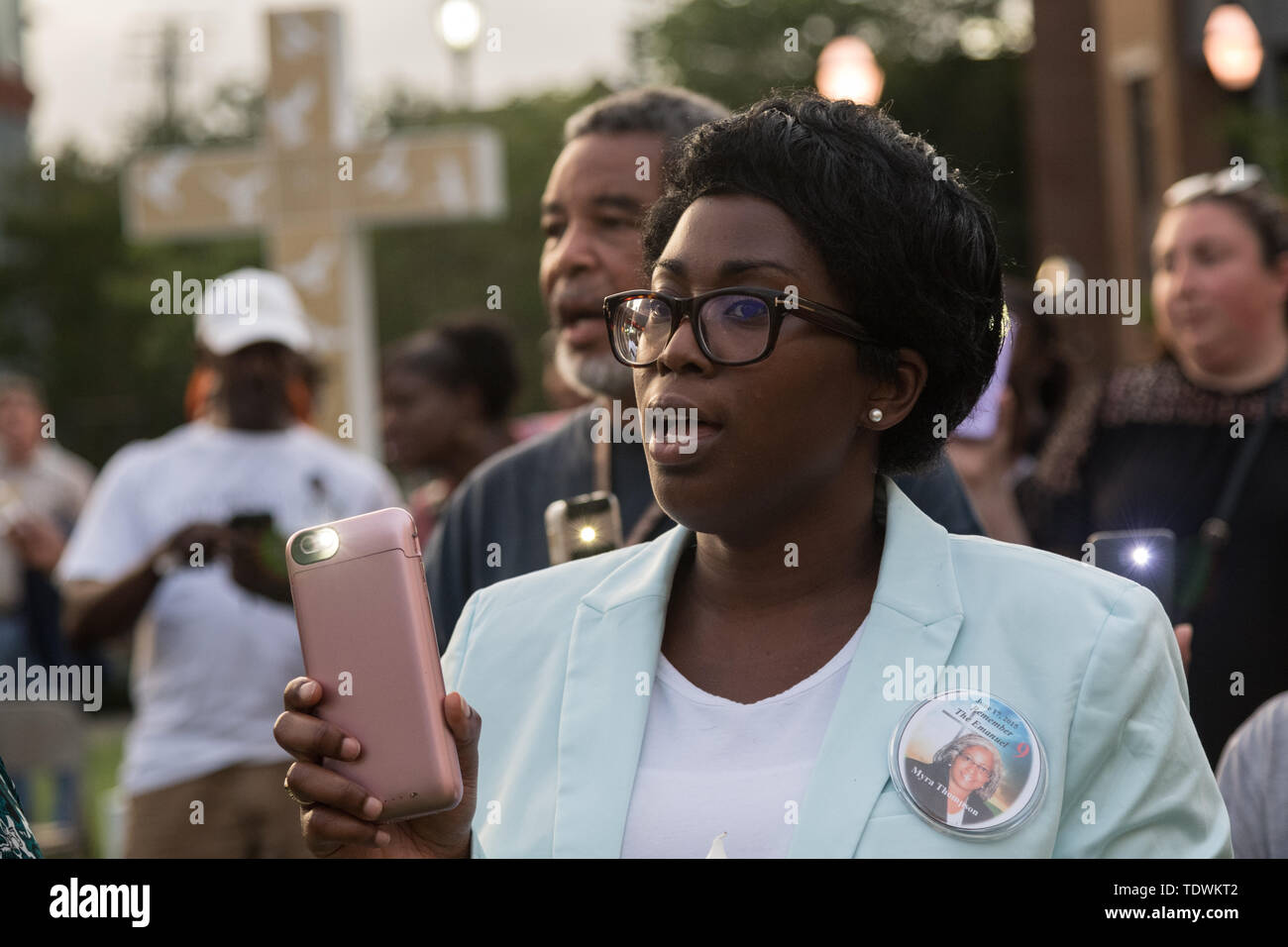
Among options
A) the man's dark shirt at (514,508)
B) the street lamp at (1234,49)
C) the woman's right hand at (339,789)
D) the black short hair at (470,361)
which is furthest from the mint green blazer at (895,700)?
the street lamp at (1234,49)

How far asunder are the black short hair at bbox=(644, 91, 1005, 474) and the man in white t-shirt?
2691 millimetres

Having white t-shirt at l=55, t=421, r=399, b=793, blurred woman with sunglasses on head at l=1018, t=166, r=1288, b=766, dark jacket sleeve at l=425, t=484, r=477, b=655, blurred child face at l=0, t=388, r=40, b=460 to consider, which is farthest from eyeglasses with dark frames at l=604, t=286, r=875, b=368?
blurred child face at l=0, t=388, r=40, b=460

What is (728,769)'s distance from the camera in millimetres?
2016

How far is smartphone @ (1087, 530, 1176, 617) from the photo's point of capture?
2635 mm

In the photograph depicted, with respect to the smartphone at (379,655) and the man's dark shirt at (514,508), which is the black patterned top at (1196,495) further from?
the smartphone at (379,655)

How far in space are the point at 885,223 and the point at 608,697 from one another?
71 cm

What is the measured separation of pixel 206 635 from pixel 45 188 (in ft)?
109

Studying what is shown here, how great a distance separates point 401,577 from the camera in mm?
1905

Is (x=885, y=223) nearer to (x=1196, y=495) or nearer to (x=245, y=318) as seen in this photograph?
(x=1196, y=495)

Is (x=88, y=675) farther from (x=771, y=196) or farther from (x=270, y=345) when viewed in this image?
(x=771, y=196)

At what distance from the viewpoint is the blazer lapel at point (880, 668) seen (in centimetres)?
192

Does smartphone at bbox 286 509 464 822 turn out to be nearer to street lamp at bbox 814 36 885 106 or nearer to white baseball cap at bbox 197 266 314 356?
white baseball cap at bbox 197 266 314 356

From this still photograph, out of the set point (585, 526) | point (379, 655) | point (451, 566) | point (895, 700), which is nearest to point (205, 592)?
point (451, 566)
